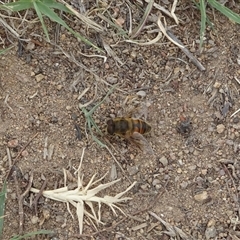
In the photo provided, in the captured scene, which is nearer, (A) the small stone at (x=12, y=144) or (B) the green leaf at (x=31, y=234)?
(B) the green leaf at (x=31, y=234)

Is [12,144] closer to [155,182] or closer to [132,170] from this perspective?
[132,170]

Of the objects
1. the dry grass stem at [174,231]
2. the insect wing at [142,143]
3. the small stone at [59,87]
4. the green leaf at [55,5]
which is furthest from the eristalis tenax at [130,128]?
the green leaf at [55,5]

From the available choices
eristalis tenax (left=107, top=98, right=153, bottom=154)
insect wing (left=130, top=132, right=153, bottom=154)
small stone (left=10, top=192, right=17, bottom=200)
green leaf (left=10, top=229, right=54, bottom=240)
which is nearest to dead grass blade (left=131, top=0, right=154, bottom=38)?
eristalis tenax (left=107, top=98, right=153, bottom=154)

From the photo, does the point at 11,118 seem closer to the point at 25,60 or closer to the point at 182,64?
the point at 25,60

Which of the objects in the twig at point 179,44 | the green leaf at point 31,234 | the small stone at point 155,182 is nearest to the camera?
the green leaf at point 31,234

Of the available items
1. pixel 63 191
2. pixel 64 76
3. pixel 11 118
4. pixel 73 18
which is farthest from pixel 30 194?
pixel 73 18

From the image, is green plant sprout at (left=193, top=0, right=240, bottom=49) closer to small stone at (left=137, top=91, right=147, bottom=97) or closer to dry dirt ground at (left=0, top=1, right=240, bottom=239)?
dry dirt ground at (left=0, top=1, right=240, bottom=239)

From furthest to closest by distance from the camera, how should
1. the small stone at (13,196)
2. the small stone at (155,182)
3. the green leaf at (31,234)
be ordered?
the small stone at (155,182)
the small stone at (13,196)
the green leaf at (31,234)

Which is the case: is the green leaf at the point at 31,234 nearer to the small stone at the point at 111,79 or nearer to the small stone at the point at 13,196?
the small stone at the point at 13,196
